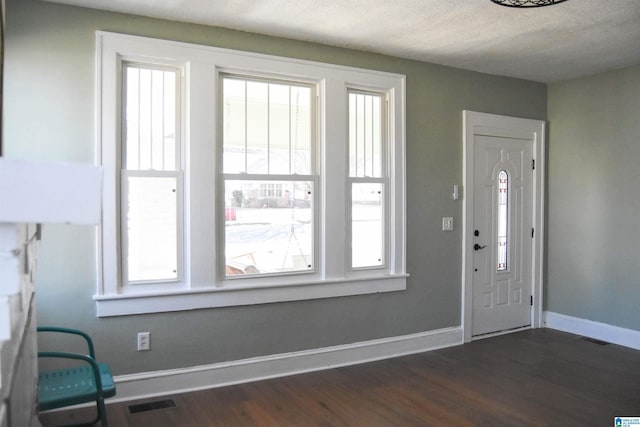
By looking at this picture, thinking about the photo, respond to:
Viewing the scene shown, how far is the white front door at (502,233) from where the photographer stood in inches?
178

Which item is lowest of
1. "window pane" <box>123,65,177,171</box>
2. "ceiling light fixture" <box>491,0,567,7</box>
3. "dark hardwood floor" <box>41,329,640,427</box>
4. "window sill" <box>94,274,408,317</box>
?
A: "dark hardwood floor" <box>41,329,640,427</box>

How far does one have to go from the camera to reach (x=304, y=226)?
12.1 feet

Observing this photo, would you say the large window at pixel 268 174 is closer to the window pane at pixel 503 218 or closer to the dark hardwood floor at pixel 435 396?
the dark hardwood floor at pixel 435 396

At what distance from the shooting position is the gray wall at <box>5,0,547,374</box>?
284 centimetres

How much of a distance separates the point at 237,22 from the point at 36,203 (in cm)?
282

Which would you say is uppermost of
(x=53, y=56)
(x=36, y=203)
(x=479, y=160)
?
(x=53, y=56)

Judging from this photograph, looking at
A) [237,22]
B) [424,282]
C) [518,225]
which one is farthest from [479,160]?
[237,22]

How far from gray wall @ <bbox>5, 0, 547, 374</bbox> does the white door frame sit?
0.08 m

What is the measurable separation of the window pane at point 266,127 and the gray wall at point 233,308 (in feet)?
0.95

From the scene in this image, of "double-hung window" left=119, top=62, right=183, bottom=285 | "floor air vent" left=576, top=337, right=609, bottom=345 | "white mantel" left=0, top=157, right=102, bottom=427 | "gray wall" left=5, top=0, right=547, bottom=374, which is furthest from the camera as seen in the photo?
"floor air vent" left=576, top=337, right=609, bottom=345

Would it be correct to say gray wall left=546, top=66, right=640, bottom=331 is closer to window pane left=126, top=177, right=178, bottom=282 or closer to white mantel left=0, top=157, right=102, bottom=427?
window pane left=126, top=177, right=178, bottom=282

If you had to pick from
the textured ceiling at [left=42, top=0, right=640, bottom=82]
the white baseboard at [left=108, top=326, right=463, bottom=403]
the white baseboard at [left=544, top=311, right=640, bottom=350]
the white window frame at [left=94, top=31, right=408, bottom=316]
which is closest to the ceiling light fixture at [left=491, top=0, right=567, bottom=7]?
the textured ceiling at [left=42, top=0, right=640, bottom=82]

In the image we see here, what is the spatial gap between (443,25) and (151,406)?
10.4 ft

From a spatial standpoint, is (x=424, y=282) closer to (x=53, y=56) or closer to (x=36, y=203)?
(x=53, y=56)
